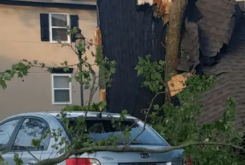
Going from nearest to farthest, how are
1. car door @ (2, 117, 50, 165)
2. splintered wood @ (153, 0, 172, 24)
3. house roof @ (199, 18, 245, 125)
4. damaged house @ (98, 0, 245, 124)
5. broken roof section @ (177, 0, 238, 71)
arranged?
car door @ (2, 117, 50, 165), house roof @ (199, 18, 245, 125), damaged house @ (98, 0, 245, 124), broken roof section @ (177, 0, 238, 71), splintered wood @ (153, 0, 172, 24)

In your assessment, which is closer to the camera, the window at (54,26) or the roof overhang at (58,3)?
the roof overhang at (58,3)

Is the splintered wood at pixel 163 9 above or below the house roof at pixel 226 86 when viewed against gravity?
above

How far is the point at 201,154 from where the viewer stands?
233 inches

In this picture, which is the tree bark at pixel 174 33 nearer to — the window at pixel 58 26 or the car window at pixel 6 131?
the car window at pixel 6 131

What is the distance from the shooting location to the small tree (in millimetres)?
5008

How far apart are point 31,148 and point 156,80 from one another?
1.61 meters

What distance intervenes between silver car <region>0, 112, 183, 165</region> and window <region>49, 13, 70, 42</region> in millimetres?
13435

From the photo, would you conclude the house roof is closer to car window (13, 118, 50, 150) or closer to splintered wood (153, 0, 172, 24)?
splintered wood (153, 0, 172, 24)

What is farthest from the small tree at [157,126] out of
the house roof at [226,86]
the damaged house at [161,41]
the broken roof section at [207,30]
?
the broken roof section at [207,30]

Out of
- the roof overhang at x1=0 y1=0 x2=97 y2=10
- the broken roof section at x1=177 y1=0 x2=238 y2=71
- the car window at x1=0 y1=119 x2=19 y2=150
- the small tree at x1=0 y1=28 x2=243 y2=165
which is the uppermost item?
the roof overhang at x1=0 y1=0 x2=97 y2=10

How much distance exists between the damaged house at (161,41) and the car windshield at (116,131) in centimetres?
373

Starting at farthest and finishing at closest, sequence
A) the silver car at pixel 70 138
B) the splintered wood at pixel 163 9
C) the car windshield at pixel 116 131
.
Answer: the splintered wood at pixel 163 9 < the car windshield at pixel 116 131 < the silver car at pixel 70 138

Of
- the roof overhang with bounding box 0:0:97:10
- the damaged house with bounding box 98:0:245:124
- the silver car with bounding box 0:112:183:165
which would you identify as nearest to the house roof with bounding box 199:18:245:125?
the damaged house with bounding box 98:0:245:124

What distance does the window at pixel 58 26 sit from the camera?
795 inches
